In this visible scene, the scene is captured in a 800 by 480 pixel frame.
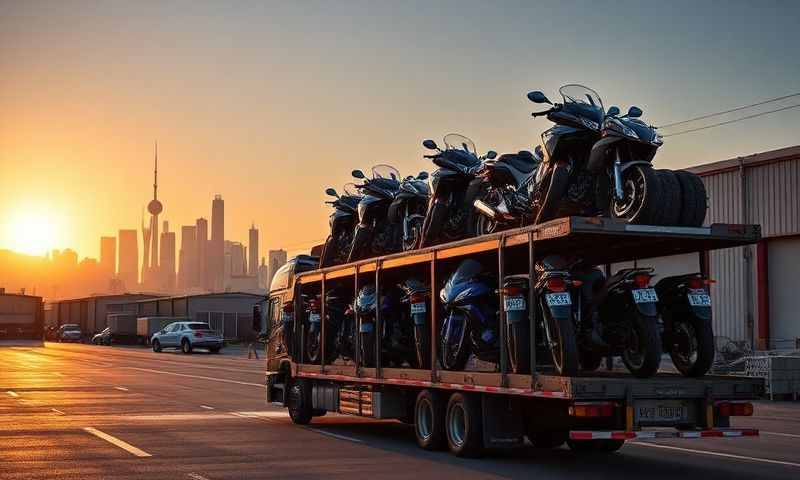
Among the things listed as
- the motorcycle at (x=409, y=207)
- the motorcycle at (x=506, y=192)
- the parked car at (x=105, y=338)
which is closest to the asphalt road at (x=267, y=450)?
the motorcycle at (x=506, y=192)

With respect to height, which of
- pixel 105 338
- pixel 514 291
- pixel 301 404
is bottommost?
pixel 301 404

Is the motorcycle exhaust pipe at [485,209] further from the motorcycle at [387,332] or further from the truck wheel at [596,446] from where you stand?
the truck wheel at [596,446]

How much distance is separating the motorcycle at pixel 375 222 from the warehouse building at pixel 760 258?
1678cm

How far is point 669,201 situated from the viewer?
11.7 m

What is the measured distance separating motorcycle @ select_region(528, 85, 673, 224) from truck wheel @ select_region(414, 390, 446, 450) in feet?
9.07

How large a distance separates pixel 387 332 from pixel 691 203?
528 centimetres

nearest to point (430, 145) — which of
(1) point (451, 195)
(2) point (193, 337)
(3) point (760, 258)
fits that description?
(1) point (451, 195)

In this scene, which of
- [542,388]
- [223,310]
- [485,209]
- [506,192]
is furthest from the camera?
[223,310]

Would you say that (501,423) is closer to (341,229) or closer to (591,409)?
(591,409)

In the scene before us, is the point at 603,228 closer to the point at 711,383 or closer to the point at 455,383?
the point at 711,383

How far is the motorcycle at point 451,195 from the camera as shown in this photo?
15.3 meters

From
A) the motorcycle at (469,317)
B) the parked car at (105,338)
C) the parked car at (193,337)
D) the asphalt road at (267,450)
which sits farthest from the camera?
the parked car at (105,338)

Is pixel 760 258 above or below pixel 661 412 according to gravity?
above

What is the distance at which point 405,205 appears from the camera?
17484 mm
